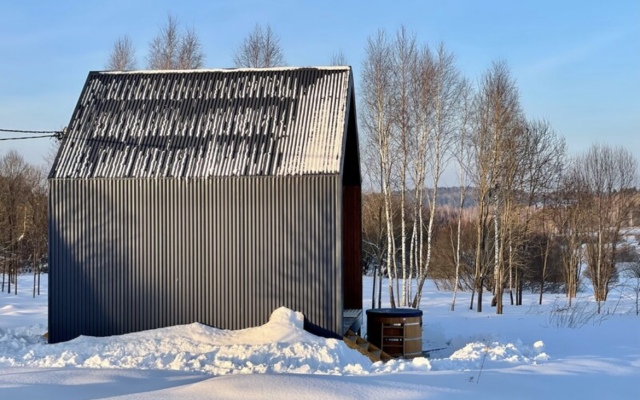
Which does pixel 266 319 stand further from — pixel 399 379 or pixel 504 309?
pixel 504 309

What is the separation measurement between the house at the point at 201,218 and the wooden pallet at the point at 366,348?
40 cm

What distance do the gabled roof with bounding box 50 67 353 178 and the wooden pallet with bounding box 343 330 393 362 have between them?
10.6 ft

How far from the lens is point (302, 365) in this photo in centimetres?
1091

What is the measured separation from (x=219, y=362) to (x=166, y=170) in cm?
414

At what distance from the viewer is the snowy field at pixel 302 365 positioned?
8250mm

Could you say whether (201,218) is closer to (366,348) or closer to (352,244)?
(366,348)

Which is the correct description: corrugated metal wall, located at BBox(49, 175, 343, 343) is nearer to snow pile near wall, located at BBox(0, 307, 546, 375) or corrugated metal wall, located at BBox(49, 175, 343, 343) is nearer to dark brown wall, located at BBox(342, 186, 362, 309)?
snow pile near wall, located at BBox(0, 307, 546, 375)

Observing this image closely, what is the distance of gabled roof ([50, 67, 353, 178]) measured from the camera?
1319 centimetres

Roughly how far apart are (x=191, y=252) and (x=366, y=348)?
381cm

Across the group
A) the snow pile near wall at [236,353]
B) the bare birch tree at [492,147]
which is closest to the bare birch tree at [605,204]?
the bare birch tree at [492,147]

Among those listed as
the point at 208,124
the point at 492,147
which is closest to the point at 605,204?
the point at 492,147

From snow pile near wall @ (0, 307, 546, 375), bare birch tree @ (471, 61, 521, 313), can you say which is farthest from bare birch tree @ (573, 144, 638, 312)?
snow pile near wall @ (0, 307, 546, 375)

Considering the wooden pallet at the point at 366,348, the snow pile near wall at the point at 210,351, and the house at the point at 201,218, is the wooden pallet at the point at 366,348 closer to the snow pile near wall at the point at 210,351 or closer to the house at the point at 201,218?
the house at the point at 201,218

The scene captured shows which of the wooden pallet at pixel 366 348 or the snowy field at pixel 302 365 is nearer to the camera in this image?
the snowy field at pixel 302 365
